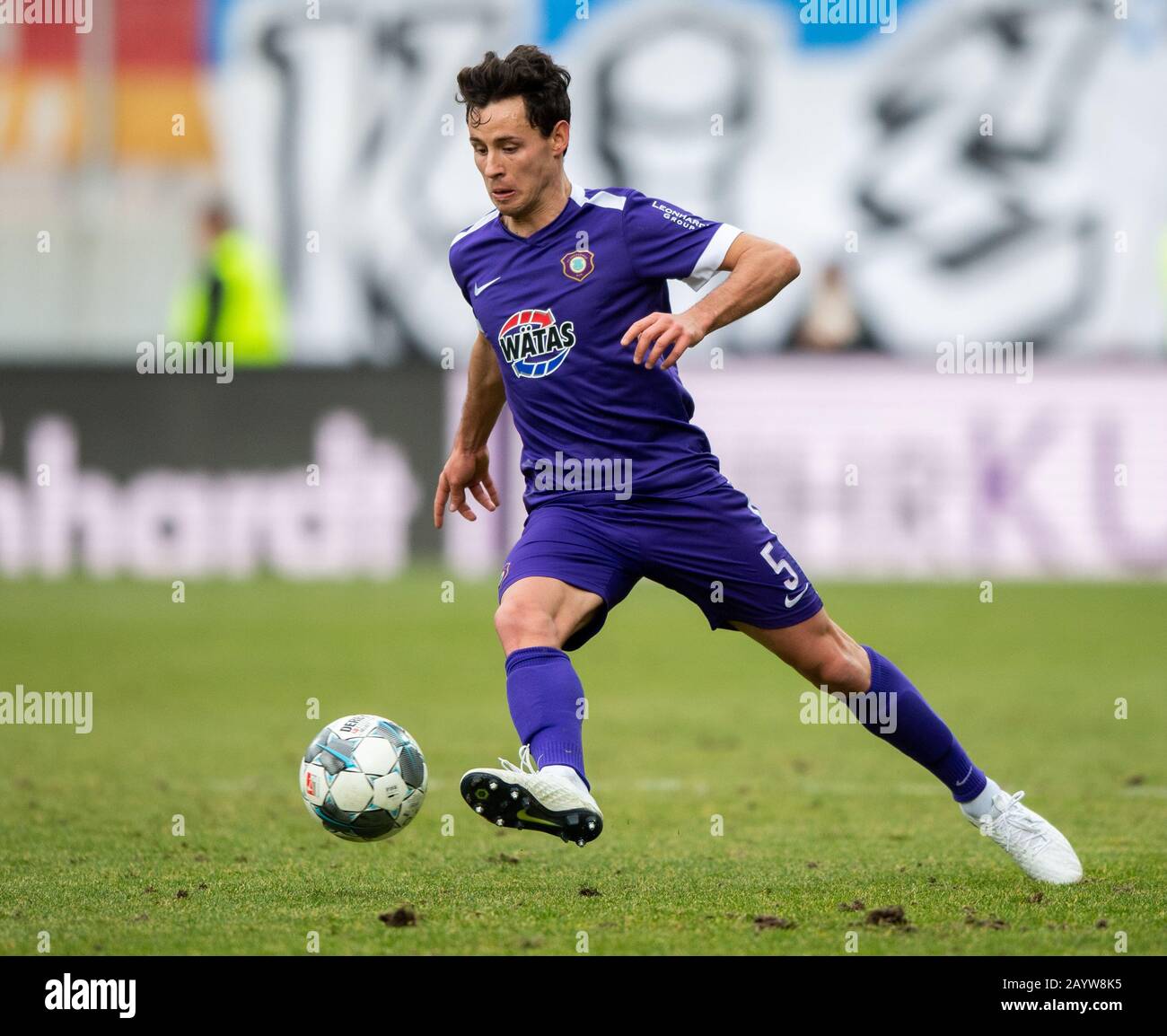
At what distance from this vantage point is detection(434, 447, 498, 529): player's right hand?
231 inches

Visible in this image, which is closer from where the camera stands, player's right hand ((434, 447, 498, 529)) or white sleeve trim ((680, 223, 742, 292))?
white sleeve trim ((680, 223, 742, 292))

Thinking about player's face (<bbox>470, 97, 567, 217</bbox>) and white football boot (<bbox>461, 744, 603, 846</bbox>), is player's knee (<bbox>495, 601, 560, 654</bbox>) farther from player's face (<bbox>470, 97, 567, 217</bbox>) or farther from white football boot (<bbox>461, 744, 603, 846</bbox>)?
player's face (<bbox>470, 97, 567, 217</bbox>)

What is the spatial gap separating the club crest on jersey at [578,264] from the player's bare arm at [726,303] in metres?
0.22

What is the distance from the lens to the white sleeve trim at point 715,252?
5195 mm

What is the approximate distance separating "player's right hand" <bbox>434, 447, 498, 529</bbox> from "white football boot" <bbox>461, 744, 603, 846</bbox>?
1409mm

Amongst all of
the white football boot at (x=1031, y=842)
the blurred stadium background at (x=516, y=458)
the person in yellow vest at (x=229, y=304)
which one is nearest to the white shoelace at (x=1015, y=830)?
the white football boot at (x=1031, y=842)

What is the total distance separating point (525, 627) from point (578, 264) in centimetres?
107

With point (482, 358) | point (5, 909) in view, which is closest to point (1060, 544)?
point (482, 358)

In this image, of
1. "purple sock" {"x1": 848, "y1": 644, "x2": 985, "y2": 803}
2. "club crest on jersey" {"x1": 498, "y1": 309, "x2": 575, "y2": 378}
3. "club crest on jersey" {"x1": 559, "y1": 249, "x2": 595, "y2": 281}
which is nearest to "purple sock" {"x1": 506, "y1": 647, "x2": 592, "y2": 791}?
"club crest on jersey" {"x1": 498, "y1": 309, "x2": 575, "y2": 378}

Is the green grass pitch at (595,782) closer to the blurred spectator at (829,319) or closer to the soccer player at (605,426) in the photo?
the soccer player at (605,426)

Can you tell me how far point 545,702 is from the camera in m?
4.95

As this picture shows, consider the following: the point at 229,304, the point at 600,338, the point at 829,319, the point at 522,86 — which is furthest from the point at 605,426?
the point at 829,319

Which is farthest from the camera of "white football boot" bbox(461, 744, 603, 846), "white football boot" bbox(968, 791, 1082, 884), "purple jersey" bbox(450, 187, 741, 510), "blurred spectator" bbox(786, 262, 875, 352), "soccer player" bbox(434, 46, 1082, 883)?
"blurred spectator" bbox(786, 262, 875, 352)

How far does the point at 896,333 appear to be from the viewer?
23.1 m
